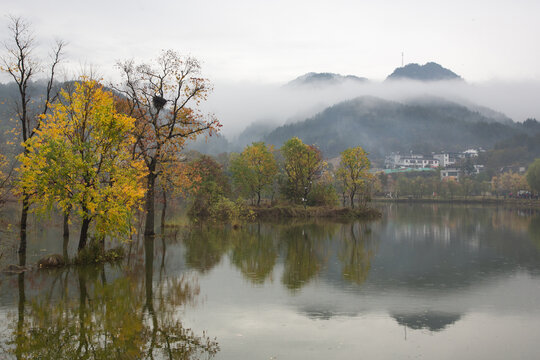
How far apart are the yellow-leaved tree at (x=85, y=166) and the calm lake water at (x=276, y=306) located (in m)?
2.95

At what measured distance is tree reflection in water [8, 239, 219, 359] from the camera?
10891 mm

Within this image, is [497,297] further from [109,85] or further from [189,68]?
[109,85]

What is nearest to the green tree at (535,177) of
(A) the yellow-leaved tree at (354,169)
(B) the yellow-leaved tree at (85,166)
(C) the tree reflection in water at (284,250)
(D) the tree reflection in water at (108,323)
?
(A) the yellow-leaved tree at (354,169)

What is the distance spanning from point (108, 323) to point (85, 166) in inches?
369

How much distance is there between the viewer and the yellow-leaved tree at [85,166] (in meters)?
19.7

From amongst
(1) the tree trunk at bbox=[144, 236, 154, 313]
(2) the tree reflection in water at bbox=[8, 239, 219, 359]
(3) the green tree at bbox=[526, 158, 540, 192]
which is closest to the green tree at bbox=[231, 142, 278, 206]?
(1) the tree trunk at bbox=[144, 236, 154, 313]

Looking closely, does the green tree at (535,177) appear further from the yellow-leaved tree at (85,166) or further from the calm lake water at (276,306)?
the yellow-leaved tree at (85,166)

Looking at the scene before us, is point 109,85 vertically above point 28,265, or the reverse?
point 109,85

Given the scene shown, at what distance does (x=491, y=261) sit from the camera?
84.0 ft

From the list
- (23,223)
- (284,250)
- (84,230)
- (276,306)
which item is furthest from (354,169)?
(276,306)

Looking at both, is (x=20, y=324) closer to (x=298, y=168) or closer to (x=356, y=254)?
(x=356, y=254)

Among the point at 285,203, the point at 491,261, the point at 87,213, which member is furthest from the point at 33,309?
the point at 285,203

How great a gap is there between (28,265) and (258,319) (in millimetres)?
13596

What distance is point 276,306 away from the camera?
50.0 ft
